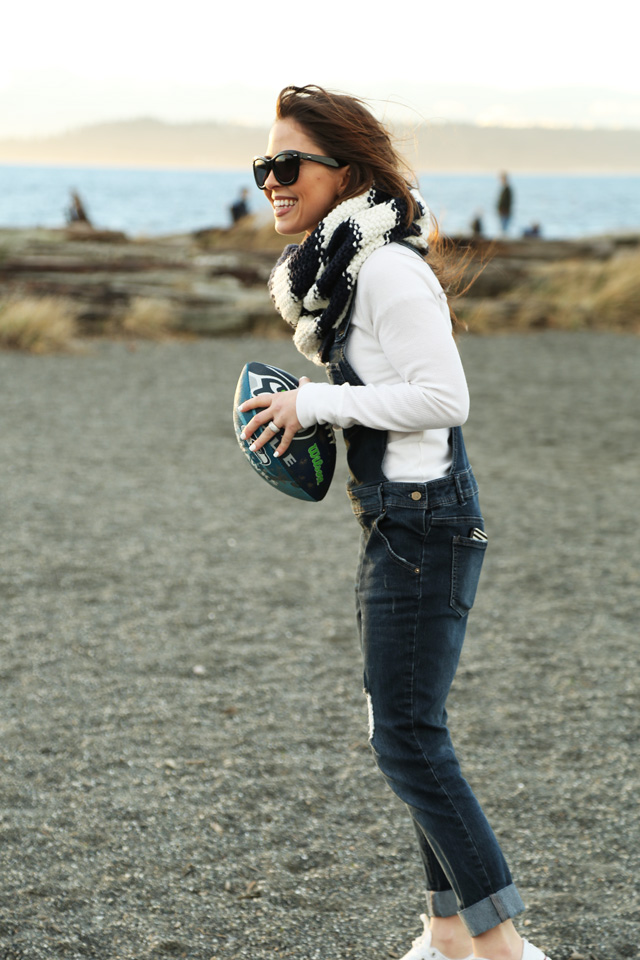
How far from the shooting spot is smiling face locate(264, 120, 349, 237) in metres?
1.94

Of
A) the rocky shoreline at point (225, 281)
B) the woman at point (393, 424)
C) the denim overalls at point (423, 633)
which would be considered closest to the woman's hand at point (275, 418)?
the woman at point (393, 424)

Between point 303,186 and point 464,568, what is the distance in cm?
83

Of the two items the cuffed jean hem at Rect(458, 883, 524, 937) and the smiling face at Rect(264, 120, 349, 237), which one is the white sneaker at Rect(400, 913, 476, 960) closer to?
the cuffed jean hem at Rect(458, 883, 524, 937)

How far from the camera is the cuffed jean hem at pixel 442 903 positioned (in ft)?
7.06

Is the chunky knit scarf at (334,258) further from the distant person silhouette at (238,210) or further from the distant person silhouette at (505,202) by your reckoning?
the distant person silhouette at (238,210)

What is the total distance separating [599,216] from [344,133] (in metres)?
80.2


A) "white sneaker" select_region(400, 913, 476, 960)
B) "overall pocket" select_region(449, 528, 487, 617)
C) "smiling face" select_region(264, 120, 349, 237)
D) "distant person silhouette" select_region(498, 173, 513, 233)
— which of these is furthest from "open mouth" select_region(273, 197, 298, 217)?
"distant person silhouette" select_region(498, 173, 513, 233)

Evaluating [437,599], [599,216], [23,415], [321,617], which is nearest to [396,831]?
[437,599]

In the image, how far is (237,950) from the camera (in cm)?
231

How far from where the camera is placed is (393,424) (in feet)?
5.91

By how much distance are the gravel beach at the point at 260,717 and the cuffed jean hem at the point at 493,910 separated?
0.49 metres

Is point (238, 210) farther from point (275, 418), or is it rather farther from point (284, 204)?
point (275, 418)

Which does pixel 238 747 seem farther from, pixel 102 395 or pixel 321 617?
pixel 102 395

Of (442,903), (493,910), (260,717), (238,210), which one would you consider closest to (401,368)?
(493,910)
